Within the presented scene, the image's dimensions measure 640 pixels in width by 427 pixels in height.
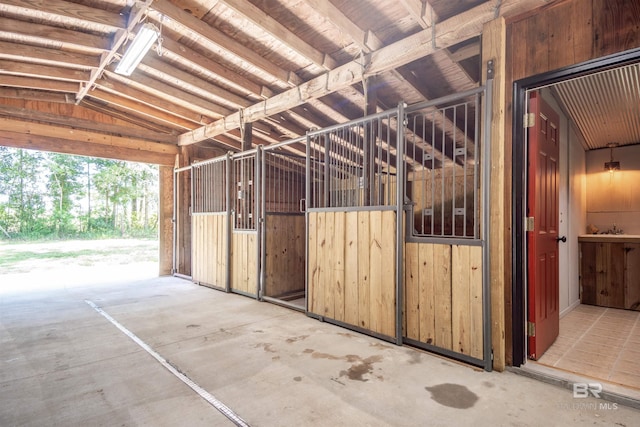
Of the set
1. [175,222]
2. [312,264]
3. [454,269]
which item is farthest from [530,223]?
[175,222]

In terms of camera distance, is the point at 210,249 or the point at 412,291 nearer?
the point at 412,291

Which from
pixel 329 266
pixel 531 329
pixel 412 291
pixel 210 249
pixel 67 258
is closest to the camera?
pixel 531 329

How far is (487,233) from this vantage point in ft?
7.54

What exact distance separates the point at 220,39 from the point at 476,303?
10.9 ft

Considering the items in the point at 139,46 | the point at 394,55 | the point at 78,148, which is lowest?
the point at 78,148

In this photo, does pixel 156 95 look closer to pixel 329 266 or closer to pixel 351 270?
pixel 329 266

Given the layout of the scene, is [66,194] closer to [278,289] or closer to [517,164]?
[278,289]

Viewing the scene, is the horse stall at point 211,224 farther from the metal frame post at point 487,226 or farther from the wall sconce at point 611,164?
the wall sconce at point 611,164

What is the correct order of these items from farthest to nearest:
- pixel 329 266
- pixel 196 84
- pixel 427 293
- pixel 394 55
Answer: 1. pixel 196 84
2. pixel 329 266
3. pixel 394 55
4. pixel 427 293

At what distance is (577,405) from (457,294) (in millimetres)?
881

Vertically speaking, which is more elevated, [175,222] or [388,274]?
[175,222]

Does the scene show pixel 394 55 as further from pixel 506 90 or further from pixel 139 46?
pixel 139 46

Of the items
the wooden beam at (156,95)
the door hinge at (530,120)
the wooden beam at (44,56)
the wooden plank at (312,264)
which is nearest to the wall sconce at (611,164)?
the door hinge at (530,120)

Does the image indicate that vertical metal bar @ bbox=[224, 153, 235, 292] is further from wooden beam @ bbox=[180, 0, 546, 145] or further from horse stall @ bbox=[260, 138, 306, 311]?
wooden beam @ bbox=[180, 0, 546, 145]
